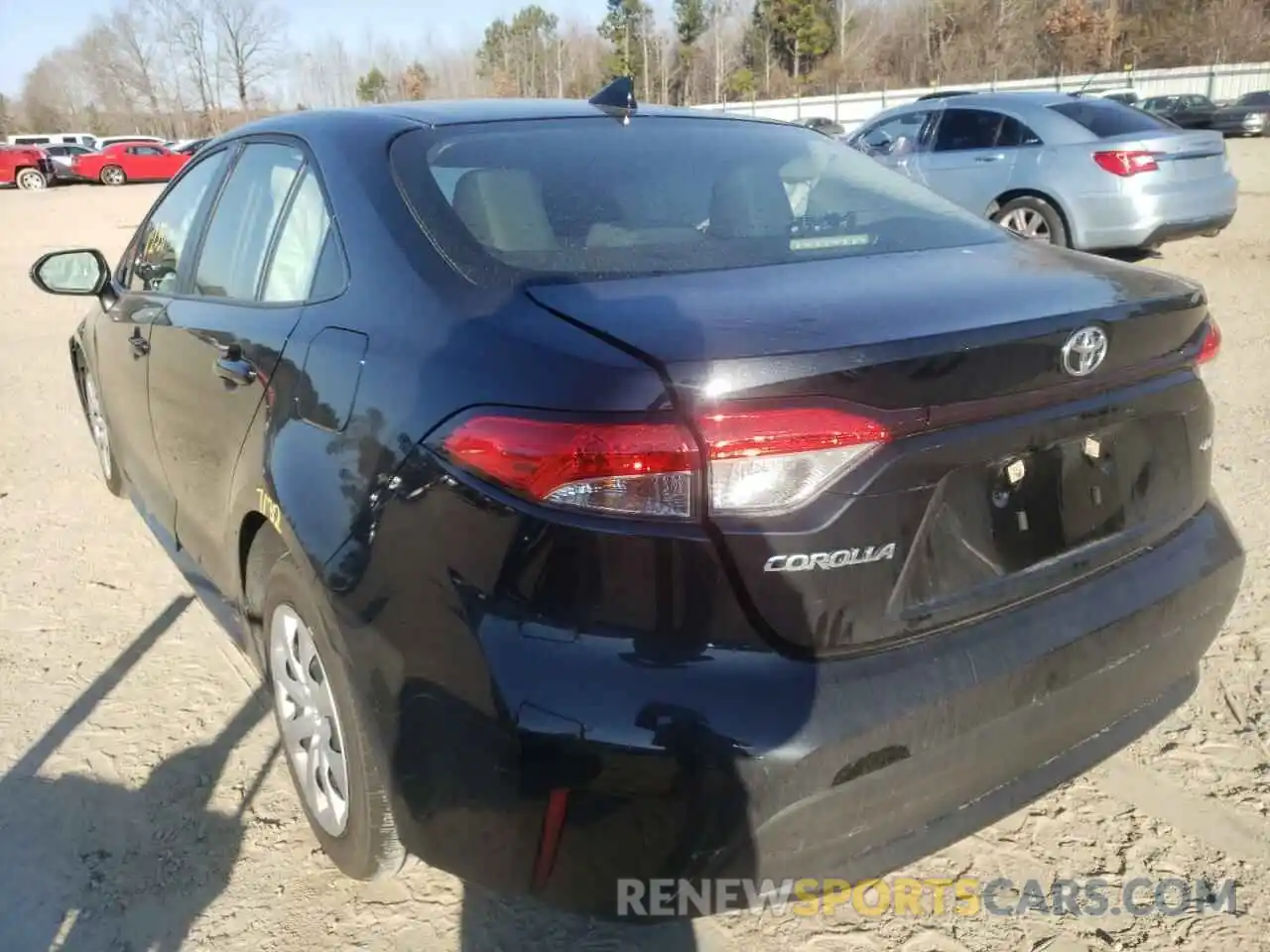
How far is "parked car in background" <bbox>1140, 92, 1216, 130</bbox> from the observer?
105 ft

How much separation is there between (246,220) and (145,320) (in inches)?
25.5

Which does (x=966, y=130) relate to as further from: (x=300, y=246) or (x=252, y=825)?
(x=252, y=825)

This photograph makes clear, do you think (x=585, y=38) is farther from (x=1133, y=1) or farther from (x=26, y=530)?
(x=26, y=530)

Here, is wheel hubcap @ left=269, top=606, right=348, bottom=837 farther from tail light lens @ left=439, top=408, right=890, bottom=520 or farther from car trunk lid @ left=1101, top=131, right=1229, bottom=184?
car trunk lid @ left=1101, top=131, right=1229, bottom=184

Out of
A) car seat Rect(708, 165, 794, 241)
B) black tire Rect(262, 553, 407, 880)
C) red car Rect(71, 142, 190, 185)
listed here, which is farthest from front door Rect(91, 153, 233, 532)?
red car Rect(71, 142, 190, 185)

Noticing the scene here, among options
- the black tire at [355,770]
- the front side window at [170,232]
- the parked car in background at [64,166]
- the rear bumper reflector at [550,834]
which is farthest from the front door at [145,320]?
the parked car in background at [64,166]

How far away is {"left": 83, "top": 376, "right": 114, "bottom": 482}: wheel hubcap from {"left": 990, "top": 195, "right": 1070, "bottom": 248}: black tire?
6978mm

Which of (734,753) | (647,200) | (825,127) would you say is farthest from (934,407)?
(825,127)

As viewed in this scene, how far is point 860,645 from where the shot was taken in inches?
67.2

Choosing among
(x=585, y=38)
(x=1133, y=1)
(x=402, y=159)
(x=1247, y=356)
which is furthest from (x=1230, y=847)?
(x=585, y=38)

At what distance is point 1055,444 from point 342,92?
9052 cm

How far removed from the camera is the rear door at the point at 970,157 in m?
9.19

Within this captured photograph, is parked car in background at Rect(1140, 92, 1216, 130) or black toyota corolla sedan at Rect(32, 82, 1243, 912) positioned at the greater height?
parked car in background at Rect(1140, 92, 1216, 130)

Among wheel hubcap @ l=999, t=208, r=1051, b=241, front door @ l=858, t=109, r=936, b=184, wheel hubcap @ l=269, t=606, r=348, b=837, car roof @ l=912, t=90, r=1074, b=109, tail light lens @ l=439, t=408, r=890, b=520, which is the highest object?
car roof @ l=912, t=90, r=1074, b=109
